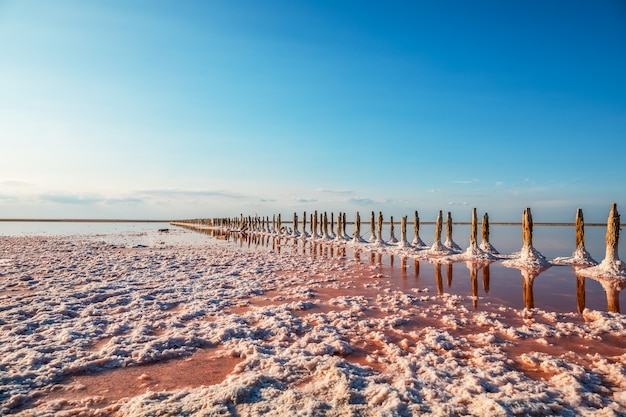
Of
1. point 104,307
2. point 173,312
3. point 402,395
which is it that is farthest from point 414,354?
point 104,307

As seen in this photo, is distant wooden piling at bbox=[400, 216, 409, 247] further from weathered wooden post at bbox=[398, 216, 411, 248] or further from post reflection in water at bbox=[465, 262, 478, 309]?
post reflection in water at bbox=[465, 262, 478, 309]

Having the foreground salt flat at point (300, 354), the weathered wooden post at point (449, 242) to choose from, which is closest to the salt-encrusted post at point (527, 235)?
the weathered wooden post at point (449, 242)

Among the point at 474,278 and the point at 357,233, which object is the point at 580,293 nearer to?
the point at 474,278

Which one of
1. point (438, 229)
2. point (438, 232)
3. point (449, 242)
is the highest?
point (438, 229)

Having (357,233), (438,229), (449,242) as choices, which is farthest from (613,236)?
(357,233)

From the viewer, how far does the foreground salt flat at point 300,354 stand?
10.1 feet

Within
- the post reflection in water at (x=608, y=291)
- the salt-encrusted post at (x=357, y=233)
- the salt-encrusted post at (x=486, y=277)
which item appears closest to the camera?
the post reflection in water at (x=608, y=291)

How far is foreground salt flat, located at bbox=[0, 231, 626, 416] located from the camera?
10.1 ft

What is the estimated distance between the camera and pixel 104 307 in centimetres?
664

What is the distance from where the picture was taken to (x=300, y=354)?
13.8 feet

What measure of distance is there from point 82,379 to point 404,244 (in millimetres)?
18224

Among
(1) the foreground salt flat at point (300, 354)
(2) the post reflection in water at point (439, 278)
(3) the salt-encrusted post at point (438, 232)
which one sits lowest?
(2) the post reflection in water at point (439, 278)

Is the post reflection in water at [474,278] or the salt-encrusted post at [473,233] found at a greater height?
the salt-encrusted post at [473,233]

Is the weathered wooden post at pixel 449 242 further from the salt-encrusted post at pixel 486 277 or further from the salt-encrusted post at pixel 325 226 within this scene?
the salt-encrusted post at pixel 325 226
